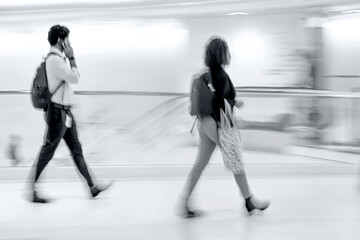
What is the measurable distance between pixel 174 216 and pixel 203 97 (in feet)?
3.24

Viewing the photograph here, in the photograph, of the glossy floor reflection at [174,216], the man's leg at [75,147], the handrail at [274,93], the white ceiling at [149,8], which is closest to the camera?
the glossy floor reflection at [174,216]

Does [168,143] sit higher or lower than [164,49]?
lower

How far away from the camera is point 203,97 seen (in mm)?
4184

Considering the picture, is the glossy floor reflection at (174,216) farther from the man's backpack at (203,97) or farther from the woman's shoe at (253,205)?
the man's backpack at (203,97)

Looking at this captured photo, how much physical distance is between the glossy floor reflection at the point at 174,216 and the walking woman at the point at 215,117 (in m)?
0.11

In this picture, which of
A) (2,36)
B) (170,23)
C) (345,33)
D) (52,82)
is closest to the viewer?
(52,82)

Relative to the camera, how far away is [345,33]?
8867 mm

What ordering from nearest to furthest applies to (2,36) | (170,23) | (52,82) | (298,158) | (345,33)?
1. (52,82)
2. (298,158)
3. (170,23)
4. (2,36)
5. (345,33)

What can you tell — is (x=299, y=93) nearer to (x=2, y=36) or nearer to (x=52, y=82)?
(x=52, y=82)

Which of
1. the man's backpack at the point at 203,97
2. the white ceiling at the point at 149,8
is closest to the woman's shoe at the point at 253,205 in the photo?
the man's backpack at the point at 203,97

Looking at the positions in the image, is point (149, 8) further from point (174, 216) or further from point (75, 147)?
point (174, 216)

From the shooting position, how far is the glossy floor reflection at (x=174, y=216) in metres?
3.81

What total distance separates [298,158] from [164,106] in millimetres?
1824

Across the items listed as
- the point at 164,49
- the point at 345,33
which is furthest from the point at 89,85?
the point at 345,33
